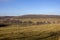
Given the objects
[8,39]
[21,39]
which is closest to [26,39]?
[21,39]

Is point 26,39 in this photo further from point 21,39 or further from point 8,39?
point 8,39

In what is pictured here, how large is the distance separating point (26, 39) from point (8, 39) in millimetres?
4654

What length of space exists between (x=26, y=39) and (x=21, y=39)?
→ 1255mm

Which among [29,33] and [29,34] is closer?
[29,34]

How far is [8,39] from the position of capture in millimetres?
36531

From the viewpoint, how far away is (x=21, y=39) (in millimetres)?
35875

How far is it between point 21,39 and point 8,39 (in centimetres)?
340

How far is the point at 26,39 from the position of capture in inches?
1407

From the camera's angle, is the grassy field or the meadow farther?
the meadow

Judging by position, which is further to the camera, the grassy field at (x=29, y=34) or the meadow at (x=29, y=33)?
the meadow at (x=29, y=33)
